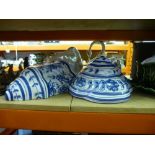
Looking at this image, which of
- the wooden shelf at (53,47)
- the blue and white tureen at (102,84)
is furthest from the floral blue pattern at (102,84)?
the wooden shelf at (53,47)

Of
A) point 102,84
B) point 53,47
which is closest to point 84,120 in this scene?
point 102,84

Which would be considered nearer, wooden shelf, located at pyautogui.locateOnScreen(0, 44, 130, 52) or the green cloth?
the green cloth

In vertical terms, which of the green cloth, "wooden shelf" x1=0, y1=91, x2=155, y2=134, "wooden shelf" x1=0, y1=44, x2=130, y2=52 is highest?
"wooden shelf" x1=0, y1=44, x2=130, y2=52

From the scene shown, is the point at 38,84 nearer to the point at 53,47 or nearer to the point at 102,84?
the point at 102,84

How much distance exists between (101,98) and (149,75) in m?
0.21

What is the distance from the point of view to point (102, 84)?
583 mm

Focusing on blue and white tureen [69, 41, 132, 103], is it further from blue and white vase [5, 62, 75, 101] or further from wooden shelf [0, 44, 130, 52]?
wooden shelf [0, 44, 130, 52]

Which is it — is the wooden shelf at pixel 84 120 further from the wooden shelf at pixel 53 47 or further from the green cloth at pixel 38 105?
the wooden shelf at pixel 53 47

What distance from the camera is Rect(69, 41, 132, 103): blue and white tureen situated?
575mm

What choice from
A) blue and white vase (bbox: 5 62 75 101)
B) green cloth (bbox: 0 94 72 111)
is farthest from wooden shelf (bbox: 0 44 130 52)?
green cloth (bbox: 0 94 72 111)

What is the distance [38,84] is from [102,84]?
0.50 ft

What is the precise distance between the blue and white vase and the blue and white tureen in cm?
6
